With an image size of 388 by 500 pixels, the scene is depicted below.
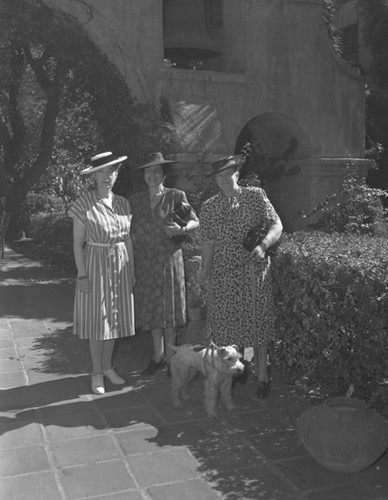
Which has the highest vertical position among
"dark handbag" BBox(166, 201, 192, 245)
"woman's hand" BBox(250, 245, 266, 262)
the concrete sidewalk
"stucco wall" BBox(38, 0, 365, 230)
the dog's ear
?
"stucco wall" BBox(38, 0, 365, 230)

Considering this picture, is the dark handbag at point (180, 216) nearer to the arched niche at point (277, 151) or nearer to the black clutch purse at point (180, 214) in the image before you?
the black clutch purse at point (180, 214)

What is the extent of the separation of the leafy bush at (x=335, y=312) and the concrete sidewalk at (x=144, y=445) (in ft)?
1.32

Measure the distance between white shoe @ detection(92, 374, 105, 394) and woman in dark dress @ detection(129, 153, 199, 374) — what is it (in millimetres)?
609

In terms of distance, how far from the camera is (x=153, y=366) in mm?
5902

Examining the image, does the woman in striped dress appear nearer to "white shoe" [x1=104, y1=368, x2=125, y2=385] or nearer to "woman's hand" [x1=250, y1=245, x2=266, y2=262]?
"white shoe" [x1=104, y1=368, x2=125, y2=385]

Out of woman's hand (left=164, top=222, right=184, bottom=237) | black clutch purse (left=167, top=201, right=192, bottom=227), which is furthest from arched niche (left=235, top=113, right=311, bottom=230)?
woman's hand (left=164, top=222, right=184, bottom=237)

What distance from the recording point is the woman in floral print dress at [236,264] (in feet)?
16.4

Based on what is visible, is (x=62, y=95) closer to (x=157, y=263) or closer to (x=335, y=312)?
(x=157, y=263)

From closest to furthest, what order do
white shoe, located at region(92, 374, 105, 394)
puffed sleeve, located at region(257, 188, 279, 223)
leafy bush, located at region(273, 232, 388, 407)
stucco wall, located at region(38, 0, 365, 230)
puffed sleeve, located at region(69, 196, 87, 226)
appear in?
1. leafy bush, located at region(273, 232, 388, 407)
2. puffed sleeve, located at region(257, 188, 279, 223)
3. puffed sleeve, located at region(69, 196, 87, 226)
4. white shoe, located at region(92, 374, 105, 394)
5. stucco wall, located at region(38, 0, 365, 230)

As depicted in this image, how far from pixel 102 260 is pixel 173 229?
70 cm

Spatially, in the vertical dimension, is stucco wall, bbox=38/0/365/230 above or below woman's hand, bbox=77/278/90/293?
above

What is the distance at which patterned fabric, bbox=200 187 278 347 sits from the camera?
499cm

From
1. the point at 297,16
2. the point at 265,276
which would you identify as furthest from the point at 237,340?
the point at 297,16

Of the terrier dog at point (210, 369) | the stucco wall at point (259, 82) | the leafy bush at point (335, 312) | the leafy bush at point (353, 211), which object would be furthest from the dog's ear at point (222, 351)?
the leafy bush at point (353, 211)
